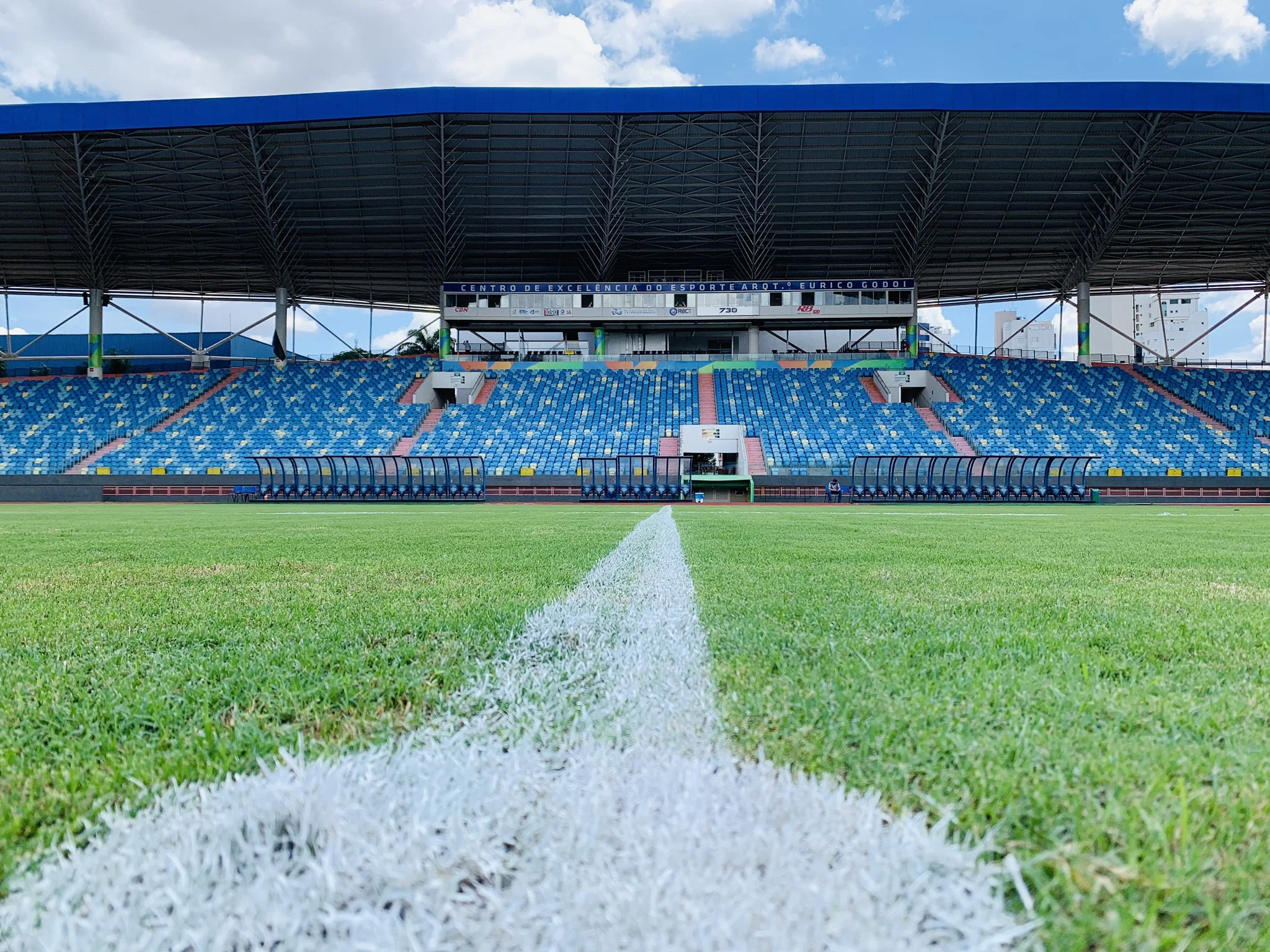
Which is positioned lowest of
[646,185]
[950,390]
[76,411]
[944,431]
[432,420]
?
[944,431]

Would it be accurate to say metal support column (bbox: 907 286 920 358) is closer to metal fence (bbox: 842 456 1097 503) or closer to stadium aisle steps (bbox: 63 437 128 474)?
metal fence (bbox: 842 456 1097 503)

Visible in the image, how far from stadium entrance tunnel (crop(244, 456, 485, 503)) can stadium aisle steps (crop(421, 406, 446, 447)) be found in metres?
5.30

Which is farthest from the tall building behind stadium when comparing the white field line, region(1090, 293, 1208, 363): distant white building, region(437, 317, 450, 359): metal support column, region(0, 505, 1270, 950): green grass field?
region(1090, 293, 1208, 363): distant white building

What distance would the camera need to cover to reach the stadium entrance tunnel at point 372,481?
2095cm

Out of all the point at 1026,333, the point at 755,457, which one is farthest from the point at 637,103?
the point at 1026,333

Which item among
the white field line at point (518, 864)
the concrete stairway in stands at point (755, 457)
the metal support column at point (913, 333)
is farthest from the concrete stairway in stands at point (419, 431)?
the white field line at point (518, 864)

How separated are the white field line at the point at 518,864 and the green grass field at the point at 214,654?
0.17m

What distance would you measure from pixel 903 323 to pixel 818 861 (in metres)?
32.7

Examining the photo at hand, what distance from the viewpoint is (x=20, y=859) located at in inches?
36.2

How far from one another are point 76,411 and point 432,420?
13.7 m

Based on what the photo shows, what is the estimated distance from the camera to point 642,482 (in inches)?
835

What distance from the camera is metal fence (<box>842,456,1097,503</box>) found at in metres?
20.3

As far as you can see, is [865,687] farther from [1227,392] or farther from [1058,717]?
[1227,392]

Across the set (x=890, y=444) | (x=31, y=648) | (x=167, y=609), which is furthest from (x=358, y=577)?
(x=890, y=444)
